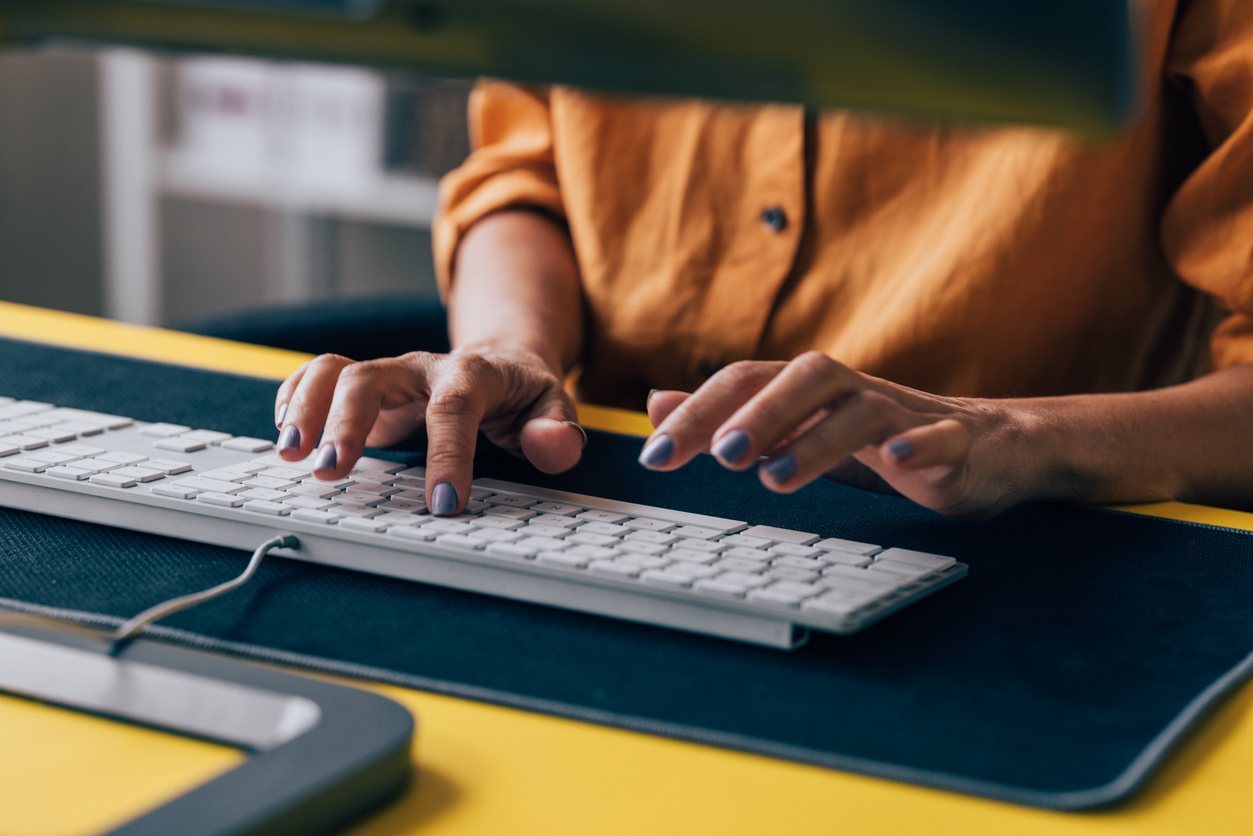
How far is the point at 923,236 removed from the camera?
91 centimetres

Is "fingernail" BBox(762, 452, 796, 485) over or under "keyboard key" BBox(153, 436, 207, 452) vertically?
over

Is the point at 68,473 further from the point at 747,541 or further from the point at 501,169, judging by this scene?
the point at 501,169

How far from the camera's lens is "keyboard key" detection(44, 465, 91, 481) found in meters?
0.55

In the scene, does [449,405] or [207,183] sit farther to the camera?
[207,183]

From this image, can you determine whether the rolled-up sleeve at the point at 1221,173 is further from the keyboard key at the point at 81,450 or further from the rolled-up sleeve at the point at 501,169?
the keyboard key at the point at 81,450

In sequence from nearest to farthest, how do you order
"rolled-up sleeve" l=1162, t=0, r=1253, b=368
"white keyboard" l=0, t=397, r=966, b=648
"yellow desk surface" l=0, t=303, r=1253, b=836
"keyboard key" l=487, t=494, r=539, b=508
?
"yellow desk surface" l=0, t=303, r=1253, b=836 < "white keyboard" l=0, t=397, r=966, b=648 < "keyboard key" l=487, t=494, r=539, b=508 < "rolled-up sleeve" l=1162, t=0, r=1253, b=368

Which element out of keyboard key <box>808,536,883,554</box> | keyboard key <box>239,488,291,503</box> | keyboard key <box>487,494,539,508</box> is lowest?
keyboard key <box>808,536,883,554</box>

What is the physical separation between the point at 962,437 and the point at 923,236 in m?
0.38

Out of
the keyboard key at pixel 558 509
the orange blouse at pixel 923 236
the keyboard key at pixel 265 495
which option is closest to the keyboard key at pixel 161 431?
the keyboard key at pixel 265 495

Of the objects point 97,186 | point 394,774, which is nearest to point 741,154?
point 394,774

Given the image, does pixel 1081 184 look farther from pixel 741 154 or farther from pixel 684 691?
pixel 684 691

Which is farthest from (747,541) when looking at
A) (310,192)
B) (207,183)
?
(207,183)

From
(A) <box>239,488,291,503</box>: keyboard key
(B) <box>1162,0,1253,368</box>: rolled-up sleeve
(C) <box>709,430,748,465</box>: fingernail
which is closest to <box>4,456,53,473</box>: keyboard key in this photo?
(A) <box>239,488,291,503</box>: keyboard key

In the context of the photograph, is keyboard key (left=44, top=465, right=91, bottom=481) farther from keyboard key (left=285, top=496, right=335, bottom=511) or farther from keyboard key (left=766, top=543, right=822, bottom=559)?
keyboard key (left=766, top=543, right=822, bottom=559)
